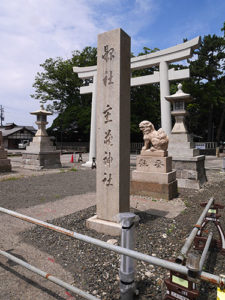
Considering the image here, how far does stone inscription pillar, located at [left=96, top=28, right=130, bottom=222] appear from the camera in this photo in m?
3.31

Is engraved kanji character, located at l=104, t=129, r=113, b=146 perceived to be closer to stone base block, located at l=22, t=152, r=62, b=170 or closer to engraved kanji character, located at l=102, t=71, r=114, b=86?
engraved kanji character, located at l=102, t=71, r=114, b=86

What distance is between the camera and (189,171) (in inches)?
296

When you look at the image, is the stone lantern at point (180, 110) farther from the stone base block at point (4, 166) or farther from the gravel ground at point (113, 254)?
the stone base block at point (4, 166)

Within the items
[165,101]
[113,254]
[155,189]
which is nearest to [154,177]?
[155,189]

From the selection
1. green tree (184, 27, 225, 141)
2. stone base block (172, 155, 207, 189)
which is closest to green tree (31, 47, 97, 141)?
green tree (184, 27, 225, 141)

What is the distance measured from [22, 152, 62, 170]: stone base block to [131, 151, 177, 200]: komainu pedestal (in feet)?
22.4

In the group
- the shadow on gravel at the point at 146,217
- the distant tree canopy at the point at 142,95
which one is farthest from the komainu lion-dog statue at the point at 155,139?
the distant tree canopy at the point at 142,95

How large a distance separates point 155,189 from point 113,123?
3.27 meters

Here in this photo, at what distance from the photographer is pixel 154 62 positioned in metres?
10.8

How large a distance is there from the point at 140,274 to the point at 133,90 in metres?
24.1

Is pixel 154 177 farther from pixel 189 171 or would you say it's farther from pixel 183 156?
pixel 183 156

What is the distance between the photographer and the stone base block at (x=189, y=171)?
7398 mm

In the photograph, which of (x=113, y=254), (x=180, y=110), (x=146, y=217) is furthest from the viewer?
(x=180, y=110)

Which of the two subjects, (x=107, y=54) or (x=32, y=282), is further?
(x=107, y=54)
